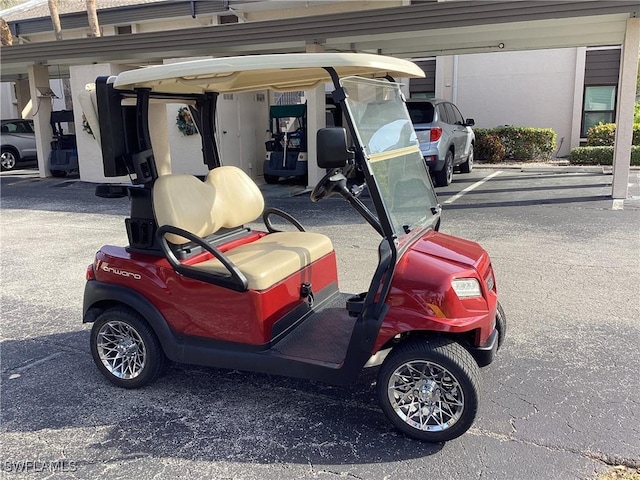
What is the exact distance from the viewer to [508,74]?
52.7ft

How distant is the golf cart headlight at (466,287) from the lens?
8.93 feet

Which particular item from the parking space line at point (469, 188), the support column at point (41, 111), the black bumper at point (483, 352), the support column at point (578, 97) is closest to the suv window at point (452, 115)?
the parking space line at point (469, 188)

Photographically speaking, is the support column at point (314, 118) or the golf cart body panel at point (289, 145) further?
the golf cart body panel at point (289, 145)

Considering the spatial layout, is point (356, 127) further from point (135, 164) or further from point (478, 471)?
point (478, 471)

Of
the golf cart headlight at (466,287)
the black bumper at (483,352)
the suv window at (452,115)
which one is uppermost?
the suv window at (452,115)

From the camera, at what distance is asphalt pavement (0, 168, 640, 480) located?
2602mm

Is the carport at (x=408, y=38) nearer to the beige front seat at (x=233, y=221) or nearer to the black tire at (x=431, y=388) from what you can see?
the beige front seat at (x=233, y=221)

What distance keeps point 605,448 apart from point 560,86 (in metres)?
15.1

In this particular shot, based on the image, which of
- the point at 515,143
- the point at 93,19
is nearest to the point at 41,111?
the point at 93,19

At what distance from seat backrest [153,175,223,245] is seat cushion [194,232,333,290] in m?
0.24

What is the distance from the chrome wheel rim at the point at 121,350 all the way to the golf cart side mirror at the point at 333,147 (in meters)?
1.63

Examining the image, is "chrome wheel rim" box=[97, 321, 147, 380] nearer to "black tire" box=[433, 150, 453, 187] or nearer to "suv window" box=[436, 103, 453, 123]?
"suv window" box=[436, 103, 453, 123]

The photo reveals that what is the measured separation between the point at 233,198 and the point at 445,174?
7370 mm

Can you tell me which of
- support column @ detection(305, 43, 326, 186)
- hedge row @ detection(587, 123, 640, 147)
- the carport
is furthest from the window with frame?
support column @ detection(305, 43, 326, 186)
